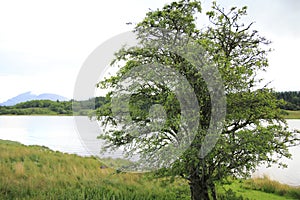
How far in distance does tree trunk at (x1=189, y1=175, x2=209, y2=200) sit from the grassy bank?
54cm

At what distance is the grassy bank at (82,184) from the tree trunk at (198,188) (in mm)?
538

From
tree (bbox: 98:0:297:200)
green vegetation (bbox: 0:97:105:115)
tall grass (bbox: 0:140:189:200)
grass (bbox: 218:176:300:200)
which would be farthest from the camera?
grass (bbox: 218:176:300:200)

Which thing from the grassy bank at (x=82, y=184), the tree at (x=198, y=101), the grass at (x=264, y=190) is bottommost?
the grass at (x=264, y=190)

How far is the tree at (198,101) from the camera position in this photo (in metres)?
6.29

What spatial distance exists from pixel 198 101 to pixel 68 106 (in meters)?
3.89

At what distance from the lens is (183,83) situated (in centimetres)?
624

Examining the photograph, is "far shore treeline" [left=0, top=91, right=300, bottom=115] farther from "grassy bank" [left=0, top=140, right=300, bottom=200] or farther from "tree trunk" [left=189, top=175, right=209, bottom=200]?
"tree trunk" [left=189, top=175, right=209, bottom=200]

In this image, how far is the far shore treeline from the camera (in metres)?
7.03

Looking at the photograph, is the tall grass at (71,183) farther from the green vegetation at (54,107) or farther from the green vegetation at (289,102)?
the green vegetation at (289,102)

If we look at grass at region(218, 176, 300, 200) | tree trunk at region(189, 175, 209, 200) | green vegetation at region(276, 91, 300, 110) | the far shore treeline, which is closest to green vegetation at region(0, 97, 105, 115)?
the far shore treeline

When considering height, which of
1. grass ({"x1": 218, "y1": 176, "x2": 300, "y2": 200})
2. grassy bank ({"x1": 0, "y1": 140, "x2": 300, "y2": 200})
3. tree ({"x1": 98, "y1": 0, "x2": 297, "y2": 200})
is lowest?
grass ({"x1": 218, "y1": 176, "x2": 300, "y2": 200})

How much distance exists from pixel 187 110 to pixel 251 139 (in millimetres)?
1585

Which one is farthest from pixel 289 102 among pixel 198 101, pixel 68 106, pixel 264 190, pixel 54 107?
pixel 54 107

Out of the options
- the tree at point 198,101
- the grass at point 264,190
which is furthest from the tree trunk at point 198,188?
the grass at point 264,190
